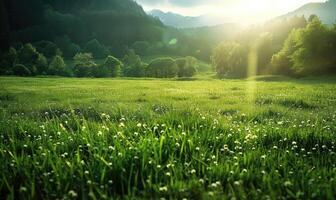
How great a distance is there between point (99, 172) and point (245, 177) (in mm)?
2216

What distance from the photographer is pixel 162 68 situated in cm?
11881

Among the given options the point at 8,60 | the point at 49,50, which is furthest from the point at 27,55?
the point at 49,50

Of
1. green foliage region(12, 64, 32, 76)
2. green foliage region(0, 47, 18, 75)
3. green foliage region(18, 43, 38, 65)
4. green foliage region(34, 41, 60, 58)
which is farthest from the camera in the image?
green foliage region(34, 41, 60, 58)

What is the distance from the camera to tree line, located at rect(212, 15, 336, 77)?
59.9 metres

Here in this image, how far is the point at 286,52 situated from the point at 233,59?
90.5 ft

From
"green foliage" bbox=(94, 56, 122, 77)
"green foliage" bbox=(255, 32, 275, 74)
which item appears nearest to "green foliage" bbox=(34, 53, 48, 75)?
"green foliage" bbox=(94, 56, 122, 77)

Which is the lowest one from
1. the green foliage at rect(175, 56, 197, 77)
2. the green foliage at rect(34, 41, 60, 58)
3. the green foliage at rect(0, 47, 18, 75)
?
the green foliage at rect(175, 56, 197, 77)

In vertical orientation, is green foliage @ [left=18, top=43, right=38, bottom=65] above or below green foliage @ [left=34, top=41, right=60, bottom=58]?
below

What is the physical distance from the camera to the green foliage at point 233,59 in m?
93.6

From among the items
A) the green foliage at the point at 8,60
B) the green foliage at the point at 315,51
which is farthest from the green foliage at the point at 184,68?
the green foliage at the point at 315,51

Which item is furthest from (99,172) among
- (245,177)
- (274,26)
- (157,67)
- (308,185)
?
(157,67)

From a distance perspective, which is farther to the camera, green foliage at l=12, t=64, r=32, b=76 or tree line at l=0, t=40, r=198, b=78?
tree line at l=0, t=40, r=198, b=78

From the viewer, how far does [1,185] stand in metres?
5.15

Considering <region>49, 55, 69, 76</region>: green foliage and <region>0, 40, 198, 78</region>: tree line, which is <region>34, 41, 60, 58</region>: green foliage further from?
<region>49, 55, 69, 76</region>: green foliage
